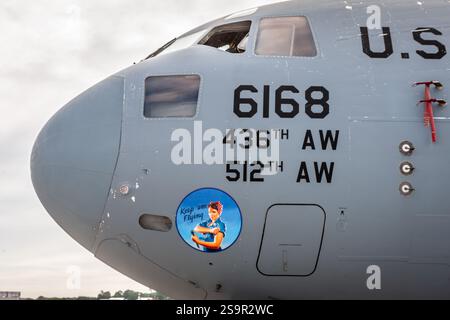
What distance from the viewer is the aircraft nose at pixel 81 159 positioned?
8695 mm

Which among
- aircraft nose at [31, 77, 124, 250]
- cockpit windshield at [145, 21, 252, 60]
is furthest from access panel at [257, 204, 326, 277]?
cockpit windshield at [145, 21, 252, 60]

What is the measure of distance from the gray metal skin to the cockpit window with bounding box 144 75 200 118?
0.11 metres

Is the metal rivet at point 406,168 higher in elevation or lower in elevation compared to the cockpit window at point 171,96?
lower

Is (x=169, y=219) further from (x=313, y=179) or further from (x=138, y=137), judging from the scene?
(x=313, y=179)

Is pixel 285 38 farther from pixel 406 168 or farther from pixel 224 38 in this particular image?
pixel 406 168

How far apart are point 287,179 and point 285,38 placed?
83.7 inches

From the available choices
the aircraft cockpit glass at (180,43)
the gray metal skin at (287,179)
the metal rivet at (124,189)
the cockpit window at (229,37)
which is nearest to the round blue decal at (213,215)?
the gray metal skin at (287,179)

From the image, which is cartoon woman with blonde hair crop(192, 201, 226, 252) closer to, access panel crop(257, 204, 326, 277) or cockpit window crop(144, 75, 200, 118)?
access panel crop(257, 204, 326, 277)

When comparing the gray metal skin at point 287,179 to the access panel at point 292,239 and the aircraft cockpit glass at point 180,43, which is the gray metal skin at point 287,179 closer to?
the access panel at point 292,239

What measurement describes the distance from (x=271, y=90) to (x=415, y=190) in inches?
88.5

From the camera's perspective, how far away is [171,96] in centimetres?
896

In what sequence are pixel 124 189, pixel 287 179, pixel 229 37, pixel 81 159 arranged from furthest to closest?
pixel 229 37, pixel 81 159, pixel 124 189, pixel 287 179

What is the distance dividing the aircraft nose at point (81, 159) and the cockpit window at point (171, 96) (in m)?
0.40

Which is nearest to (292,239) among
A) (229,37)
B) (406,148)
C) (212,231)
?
(212,231)
